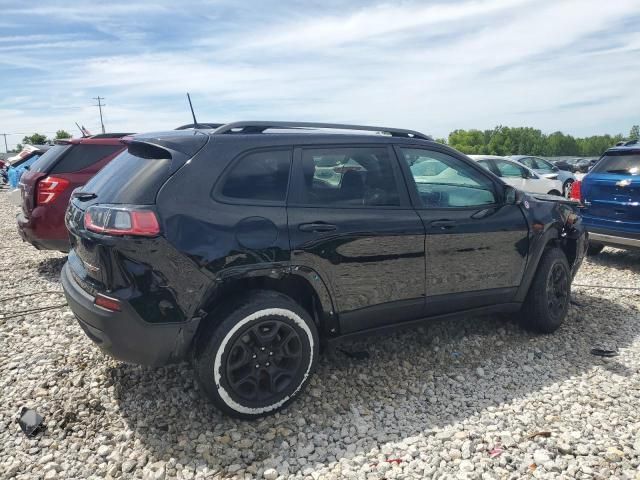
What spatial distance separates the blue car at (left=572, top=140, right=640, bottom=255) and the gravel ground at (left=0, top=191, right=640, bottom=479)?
2581mm

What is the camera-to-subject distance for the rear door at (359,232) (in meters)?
3.22

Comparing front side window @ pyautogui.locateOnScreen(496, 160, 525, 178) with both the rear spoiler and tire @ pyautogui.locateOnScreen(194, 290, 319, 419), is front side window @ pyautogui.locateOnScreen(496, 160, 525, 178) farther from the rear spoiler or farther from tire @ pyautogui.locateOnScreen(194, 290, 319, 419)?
the rear spoiler

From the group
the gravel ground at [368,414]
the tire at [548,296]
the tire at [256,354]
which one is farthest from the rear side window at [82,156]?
the tire at [548,296]

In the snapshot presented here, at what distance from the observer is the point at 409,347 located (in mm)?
4215

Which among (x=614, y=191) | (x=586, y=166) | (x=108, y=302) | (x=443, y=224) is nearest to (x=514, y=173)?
(x=614, y=191)

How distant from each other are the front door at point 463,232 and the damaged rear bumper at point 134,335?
1802mm

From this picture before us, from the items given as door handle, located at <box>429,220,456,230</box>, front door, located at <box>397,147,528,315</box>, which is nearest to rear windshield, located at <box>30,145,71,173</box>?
front door, located at <box>397,147,528,315</box>

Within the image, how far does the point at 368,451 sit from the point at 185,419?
114 centimetres

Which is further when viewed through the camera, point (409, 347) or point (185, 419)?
point (409, 347)

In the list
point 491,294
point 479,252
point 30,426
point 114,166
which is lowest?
point 30,426

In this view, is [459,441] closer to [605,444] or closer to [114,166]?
[605,444]

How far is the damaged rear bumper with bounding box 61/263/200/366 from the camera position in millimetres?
2814

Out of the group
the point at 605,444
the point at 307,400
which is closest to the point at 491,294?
the point at 605,444

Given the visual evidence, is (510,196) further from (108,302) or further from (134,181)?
(108,302)
